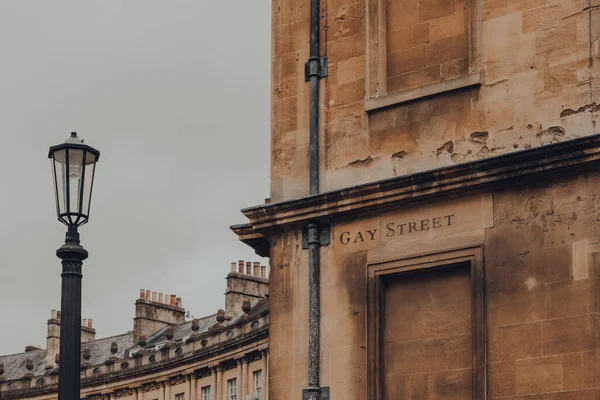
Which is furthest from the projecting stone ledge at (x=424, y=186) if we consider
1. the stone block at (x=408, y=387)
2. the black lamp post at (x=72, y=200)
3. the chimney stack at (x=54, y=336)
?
the chimney stack at (x=54, y=336)

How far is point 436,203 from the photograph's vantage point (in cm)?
2270

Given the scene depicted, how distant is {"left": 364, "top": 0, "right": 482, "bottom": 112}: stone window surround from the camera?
75.7 ft

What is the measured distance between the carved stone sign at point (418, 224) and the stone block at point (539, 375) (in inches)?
81.4

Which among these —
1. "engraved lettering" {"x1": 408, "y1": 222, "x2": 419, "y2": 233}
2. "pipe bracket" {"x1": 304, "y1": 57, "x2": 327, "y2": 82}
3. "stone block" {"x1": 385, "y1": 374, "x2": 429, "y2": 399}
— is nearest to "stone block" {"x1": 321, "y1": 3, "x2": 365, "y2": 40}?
"pipe bracket" {"x1": 304, "y1": 57, "x2": 327, "y2": 82}

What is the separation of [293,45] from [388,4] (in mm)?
1679

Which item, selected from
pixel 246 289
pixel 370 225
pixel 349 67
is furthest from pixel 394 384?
pixel 246 289

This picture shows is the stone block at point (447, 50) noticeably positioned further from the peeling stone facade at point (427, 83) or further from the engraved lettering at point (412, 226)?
the engraved lettering at point (412, 226)

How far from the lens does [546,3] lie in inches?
886

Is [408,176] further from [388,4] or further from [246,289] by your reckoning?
[246,289]

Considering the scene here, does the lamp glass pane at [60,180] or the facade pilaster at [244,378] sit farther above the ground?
the facade pilaster at [244,378]

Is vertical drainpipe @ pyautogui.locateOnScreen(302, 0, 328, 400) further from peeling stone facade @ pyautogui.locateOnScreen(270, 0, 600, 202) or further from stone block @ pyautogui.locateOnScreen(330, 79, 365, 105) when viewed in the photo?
stone block @ pyautogui.locateOnScreen(330, 79, 365, 105)

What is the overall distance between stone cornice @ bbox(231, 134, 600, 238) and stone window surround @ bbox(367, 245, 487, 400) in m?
0.82

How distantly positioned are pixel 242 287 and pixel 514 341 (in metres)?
79.4

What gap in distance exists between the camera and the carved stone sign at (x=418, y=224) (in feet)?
73.4
